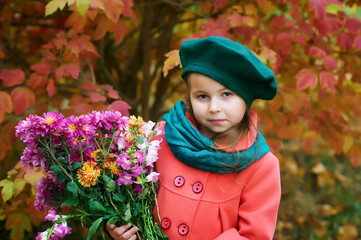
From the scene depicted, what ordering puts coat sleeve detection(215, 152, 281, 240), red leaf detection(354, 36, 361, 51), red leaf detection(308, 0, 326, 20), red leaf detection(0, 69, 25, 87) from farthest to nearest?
1. red leaf detection(354, 36, 361, 51)
2. red leaf detection(0, 69, 25, 87)
3. red leaf detection(308, 0, 326, 20)
4. coat sleeve detection(215, 152, 281, 240)

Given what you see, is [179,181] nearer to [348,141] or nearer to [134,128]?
[134,128]

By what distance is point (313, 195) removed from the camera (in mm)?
4398

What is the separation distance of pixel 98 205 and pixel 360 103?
1925 millimetres

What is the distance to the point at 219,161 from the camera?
4.84 ft

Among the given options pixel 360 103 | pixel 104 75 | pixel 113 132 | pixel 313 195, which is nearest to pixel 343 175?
pixel 313 195

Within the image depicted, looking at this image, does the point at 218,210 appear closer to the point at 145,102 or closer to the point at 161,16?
the point at 145,102

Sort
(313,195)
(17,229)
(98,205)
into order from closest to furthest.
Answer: (98,205)
(17,229)
(313,195)

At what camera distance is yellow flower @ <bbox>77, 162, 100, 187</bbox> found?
130 cm

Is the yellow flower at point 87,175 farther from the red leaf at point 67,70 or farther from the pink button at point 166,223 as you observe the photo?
the red leaf at point 67,70

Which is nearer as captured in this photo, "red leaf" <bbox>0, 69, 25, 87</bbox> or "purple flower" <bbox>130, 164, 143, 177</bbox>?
"purple flower" <bbox>130, 164, 143, 177</bbox>

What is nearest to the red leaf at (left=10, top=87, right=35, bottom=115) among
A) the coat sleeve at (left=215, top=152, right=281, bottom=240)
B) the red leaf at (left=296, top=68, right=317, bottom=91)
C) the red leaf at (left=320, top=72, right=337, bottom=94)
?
the coat sleeve at (left=215, top=152, right=281, bottom=240)

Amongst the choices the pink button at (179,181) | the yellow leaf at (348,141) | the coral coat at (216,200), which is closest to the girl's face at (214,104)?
the coral coat at (216,200)

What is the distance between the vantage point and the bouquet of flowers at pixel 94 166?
1.31 m

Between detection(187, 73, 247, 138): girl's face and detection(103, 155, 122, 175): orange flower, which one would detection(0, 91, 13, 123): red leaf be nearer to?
detection(103, 155, 122, 175): orange flower
